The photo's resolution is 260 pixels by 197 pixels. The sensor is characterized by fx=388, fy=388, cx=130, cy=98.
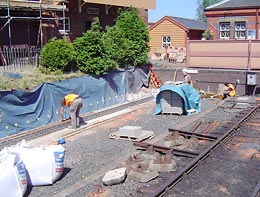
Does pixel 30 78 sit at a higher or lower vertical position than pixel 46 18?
lower

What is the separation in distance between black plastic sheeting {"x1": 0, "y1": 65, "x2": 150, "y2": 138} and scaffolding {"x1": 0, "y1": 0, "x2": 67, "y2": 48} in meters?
4.64

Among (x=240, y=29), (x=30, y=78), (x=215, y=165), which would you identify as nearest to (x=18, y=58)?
(x=30, y=78)

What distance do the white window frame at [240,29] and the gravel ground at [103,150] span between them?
15.6 m

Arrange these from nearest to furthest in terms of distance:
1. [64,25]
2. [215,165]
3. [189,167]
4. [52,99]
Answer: [189,167]
[215,165]
[52,99]
[64,25]

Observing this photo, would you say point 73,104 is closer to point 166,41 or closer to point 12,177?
point 12,177

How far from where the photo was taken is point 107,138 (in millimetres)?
12836

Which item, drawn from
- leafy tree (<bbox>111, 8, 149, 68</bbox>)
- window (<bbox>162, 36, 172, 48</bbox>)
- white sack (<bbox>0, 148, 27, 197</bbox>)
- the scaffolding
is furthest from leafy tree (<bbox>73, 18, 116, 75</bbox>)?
window (<bbox>162, 36, 172, 48</bbox>)

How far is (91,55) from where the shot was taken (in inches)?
720

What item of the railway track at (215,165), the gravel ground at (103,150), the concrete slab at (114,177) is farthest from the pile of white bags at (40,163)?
the railway track at (215,165)

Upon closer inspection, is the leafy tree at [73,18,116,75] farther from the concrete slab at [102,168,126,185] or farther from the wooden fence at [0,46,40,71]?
the concrete slab at [102,168,126,185]

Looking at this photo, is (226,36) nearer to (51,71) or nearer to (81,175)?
(51,71)

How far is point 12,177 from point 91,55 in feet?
36.1

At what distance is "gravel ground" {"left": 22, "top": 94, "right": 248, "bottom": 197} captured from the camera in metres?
8.51

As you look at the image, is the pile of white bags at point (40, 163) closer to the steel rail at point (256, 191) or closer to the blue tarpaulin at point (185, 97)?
the steel rail at point (256, 191)
